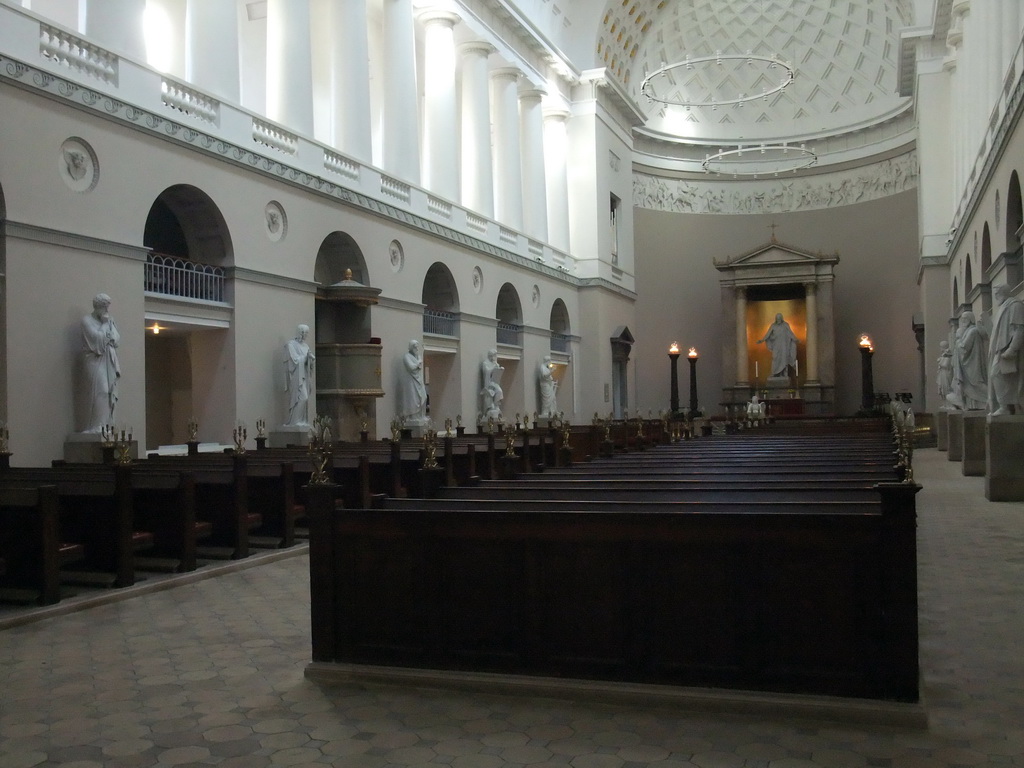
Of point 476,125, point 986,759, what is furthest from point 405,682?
point 476,125

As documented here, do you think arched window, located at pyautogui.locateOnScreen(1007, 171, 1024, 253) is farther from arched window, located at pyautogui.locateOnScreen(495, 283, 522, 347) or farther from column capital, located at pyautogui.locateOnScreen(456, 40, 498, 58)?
column capital, located at pyautogui.locateOnScreen(456, 40, 498, 58)

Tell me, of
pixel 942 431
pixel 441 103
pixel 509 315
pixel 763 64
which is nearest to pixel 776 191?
pixel 763 64

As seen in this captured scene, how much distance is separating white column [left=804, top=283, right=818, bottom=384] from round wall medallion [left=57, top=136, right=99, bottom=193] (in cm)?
2216

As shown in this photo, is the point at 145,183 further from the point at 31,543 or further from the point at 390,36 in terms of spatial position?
the point at 390,36

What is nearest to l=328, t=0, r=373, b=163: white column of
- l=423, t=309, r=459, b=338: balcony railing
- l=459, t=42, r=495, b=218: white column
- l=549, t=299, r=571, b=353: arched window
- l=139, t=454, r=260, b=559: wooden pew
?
l=423, t=309, r=459, b=338: balcony railing

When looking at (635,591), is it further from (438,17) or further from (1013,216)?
(438,17)

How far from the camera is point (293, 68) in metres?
16.3

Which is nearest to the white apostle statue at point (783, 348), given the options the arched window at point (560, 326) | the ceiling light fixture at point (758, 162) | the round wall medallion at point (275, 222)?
the ceiling light fixture at point (758, 162)

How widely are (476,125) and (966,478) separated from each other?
13.8m

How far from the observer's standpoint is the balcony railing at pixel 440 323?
67.5ft

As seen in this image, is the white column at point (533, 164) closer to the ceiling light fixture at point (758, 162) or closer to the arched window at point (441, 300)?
the arched window at point (441, 300)

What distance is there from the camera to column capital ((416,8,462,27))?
20984 mm

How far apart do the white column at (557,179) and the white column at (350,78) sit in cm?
1085

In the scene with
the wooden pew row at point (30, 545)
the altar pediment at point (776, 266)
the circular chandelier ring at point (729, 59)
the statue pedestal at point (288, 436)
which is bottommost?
the wooden pew row at point (30, 545)
